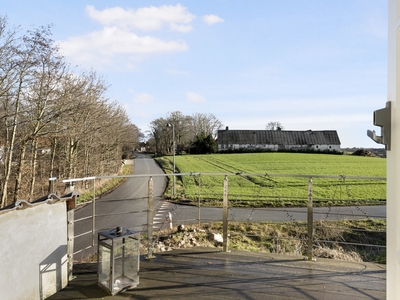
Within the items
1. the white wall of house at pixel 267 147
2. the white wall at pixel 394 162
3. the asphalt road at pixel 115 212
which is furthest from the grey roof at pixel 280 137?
the white wall at pixel 394 162

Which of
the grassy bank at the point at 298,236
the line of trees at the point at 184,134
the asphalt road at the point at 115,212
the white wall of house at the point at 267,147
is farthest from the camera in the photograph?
the white wall of house at the point at 267,147

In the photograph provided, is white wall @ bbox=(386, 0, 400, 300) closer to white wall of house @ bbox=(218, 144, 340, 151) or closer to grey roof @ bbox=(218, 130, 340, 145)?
white wall of house @ bbox=(218, 144, 340, 151)

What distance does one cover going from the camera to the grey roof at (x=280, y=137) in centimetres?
6350

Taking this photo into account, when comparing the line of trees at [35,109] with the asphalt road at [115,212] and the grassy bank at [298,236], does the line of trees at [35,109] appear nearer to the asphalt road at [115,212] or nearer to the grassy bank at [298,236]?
the asphalt road at [115,212]

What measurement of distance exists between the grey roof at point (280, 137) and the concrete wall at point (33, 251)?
197 feet

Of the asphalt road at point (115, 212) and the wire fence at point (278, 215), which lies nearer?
the wire fence at point (278, 215)

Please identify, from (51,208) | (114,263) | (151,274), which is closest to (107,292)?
(114,263)

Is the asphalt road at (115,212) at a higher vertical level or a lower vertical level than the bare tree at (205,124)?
lower

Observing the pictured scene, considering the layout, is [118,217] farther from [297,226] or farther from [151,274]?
[151,274]

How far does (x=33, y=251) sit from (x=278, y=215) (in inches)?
479

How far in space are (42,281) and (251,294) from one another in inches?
81.4

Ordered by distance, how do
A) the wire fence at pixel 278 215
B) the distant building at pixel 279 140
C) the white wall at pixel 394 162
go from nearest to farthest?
the white wall at pixel 394 162 < the wire fence at pixel 278 215 < the distant building at pixel 279 140

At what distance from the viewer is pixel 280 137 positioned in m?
64.8

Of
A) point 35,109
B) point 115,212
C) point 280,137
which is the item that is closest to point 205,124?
point 280,137
